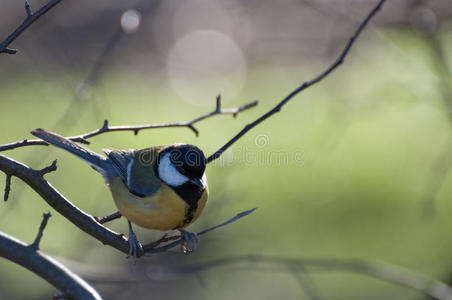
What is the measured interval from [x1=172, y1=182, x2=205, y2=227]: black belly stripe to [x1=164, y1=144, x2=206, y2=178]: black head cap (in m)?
0.07

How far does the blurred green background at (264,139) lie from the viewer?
14.5 feet

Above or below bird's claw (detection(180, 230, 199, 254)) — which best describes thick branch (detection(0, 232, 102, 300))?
above

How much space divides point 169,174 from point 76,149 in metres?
0.54

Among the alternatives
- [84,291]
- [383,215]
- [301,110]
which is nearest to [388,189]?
[383,215]

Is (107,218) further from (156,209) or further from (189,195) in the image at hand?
(189,195)

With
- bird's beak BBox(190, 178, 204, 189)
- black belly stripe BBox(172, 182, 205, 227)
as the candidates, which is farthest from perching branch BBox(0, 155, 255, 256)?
bird's beak BBox(190, 178, 204, 189)

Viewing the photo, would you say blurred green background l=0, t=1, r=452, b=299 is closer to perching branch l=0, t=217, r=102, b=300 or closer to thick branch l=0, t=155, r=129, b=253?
thick branch l=0, t=155, r=129, b=253

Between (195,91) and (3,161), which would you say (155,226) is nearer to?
(3,161)

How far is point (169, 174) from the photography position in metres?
3.20

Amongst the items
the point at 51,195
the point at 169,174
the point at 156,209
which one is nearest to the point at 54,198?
the point at 51,195

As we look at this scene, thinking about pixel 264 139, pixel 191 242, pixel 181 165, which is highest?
pixel 181 165

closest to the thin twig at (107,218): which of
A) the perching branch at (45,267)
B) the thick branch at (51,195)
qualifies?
the thick branch at (51,195)

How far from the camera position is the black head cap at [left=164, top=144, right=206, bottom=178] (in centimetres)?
299

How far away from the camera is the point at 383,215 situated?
6.41 m
